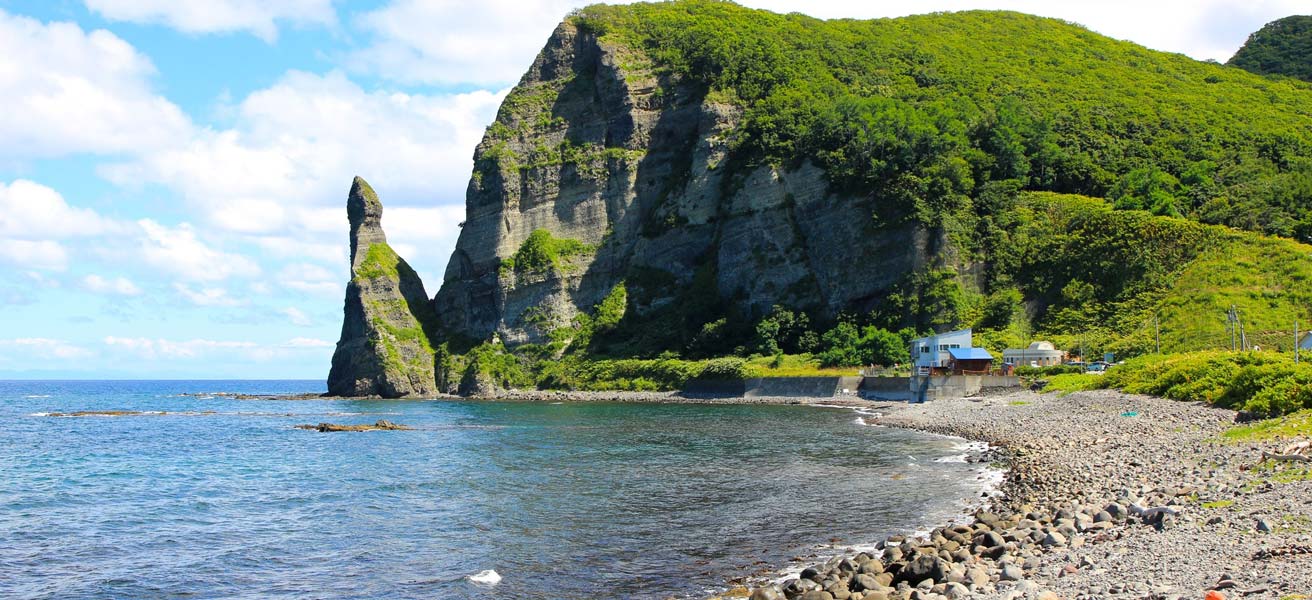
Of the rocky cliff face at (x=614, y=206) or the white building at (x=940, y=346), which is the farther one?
the rocky cliff face at (x=614, y=206)

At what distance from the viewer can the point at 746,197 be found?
11144 centimetres

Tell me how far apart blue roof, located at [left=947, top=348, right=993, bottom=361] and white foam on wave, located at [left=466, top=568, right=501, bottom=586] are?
197 ft

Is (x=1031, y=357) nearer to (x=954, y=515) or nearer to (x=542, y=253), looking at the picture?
(x=954, y=515)

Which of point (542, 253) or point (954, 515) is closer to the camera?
point (954, 515)

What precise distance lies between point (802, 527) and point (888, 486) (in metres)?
7.24

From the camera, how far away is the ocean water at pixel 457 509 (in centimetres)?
2095

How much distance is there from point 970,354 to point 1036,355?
5.56 m

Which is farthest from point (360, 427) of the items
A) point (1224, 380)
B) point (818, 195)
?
point (818, 195)

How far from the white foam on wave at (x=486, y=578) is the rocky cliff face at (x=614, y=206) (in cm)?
8655

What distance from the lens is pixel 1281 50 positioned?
16638 cm

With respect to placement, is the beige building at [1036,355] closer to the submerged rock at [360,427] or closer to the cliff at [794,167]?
the cliff at [794,167]

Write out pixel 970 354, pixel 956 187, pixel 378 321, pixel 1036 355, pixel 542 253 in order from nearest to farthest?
pixel 970 354 < pixel 1036 355 < pixel 956 187 < pixel 378 321 < pixel 542 253

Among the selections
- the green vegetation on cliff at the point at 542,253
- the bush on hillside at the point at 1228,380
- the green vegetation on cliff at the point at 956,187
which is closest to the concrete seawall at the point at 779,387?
the green vegetation on cliff at the point at 956,187

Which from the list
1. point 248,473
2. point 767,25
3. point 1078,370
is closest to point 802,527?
point 248,473
